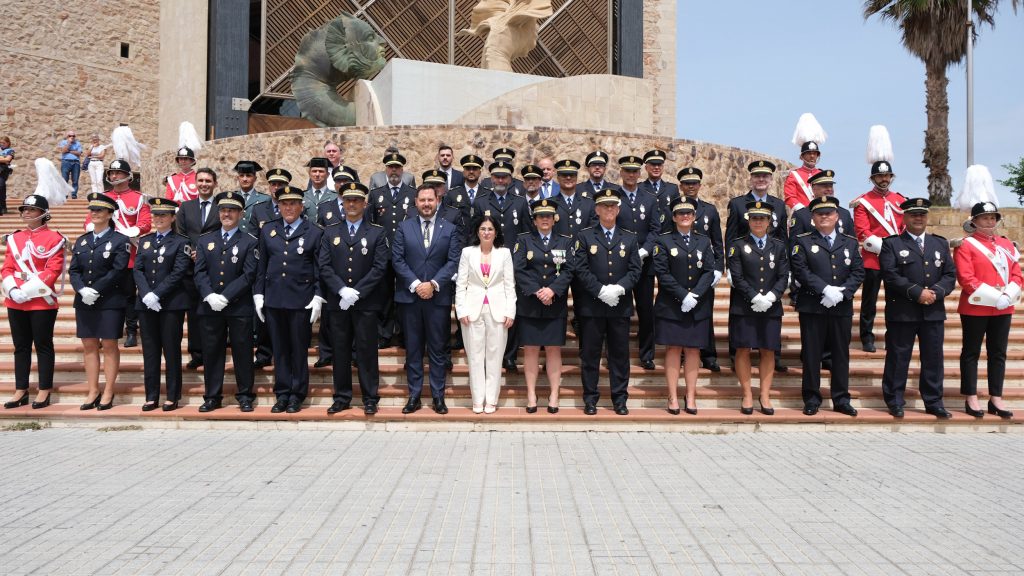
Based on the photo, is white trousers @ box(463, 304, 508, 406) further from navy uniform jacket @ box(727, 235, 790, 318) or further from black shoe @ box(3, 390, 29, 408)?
black shoe @ box(3, 390, 29, 408)

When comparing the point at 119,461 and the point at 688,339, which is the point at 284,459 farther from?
the point at 688,339

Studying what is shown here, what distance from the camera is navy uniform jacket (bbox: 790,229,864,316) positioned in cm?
583

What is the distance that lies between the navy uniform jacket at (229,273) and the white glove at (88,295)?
2.85ft

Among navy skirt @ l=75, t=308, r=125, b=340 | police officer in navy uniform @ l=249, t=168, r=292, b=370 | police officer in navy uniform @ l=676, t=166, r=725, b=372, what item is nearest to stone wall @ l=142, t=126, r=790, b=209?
police officer in navy uniform @ l=249, t=168, r=292, b=370

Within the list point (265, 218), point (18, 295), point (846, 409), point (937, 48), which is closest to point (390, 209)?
point (265, 218)

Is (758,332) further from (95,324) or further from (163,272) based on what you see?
(95,324)

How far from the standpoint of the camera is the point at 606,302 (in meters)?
5.77

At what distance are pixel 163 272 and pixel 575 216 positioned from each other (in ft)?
12.2

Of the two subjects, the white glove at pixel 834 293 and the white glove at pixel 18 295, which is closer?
the white glove at pixel 834 293

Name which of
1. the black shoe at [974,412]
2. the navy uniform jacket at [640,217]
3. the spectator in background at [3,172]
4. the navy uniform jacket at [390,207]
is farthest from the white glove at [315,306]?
the spectator in background at [3,172]

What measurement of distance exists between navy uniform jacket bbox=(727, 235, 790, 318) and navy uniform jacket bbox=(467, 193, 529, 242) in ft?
6.63

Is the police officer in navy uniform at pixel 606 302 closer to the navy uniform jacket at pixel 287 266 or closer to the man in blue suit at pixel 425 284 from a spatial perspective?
the man in blue suit at pixel 425 284

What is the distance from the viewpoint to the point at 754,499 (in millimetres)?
3824

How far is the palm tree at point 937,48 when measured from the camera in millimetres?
17734
